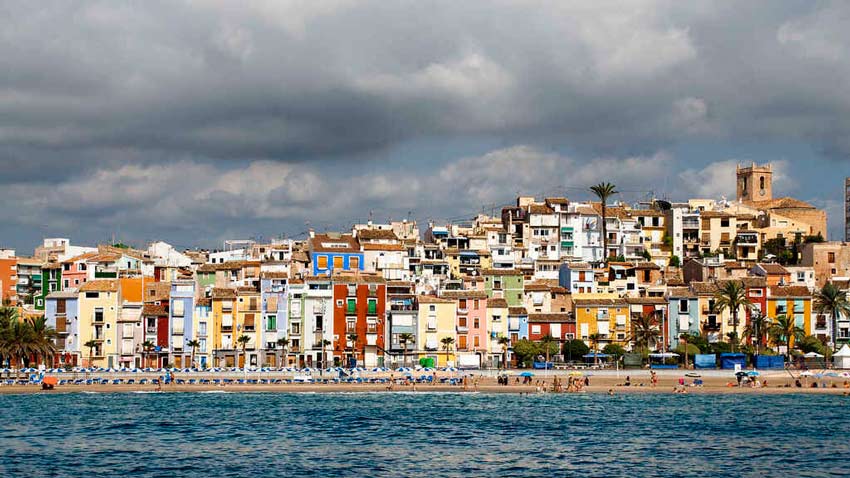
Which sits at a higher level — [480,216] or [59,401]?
[480,216]

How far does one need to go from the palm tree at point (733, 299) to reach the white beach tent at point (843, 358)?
9376mm

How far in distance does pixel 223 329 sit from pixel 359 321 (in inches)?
513

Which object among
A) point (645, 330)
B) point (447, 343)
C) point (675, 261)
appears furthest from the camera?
point (675, 261)

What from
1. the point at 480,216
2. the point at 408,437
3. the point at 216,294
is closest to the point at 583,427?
the point at 408,437

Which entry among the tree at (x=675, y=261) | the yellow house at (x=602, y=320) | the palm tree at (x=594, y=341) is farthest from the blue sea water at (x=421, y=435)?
the tree at (x=675, y=261)

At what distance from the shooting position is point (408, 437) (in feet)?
212

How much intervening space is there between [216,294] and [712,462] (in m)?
61.8

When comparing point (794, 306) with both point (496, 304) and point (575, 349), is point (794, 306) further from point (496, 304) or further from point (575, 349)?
point (496, 304)

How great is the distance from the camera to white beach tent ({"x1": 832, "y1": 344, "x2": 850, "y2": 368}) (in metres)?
103

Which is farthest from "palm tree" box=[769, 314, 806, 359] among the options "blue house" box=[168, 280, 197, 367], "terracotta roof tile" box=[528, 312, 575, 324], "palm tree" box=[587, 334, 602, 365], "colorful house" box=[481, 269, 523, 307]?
"blue house" box=[168, 280, 197, 367]

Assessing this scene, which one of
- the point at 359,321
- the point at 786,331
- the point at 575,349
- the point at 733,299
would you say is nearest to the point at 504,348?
the point at 575,349

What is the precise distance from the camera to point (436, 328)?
4259 inches

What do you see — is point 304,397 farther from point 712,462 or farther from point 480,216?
point 480,216

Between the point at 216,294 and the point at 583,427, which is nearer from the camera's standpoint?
the point at 583,427
